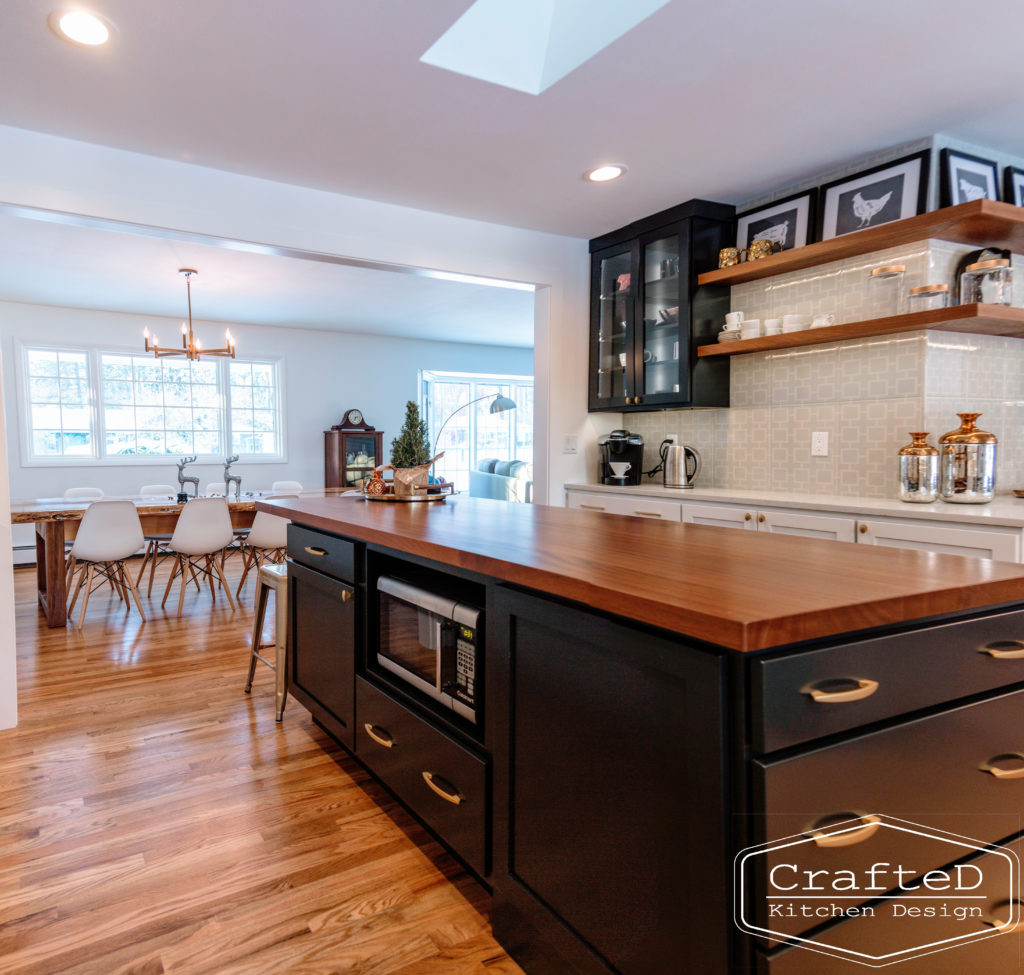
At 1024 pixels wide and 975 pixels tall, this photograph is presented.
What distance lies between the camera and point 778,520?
290cm

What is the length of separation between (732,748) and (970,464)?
2.37 metres

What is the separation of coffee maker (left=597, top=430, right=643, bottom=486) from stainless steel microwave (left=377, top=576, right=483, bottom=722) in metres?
2.50

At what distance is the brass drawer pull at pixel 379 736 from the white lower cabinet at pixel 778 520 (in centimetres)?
143

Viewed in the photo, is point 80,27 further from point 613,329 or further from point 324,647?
point 613,329

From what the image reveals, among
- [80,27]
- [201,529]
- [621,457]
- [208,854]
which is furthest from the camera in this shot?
[201,529]

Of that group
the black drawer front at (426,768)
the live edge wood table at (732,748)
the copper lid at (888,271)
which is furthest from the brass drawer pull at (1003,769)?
the copper lid at (888,271)

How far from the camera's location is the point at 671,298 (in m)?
3.78

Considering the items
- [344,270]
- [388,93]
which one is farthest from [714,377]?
[344,270]

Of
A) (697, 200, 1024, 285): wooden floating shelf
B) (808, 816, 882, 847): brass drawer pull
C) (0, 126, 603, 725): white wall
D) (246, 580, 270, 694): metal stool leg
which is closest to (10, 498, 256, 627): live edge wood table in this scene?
Answer: (0, 126, 603, 725): white wall

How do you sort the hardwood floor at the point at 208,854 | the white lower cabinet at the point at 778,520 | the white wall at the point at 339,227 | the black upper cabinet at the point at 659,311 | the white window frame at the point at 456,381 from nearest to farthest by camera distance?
1. the hardwood floor at the point at 208,854
2. the white lower cabinet at the point at 778,520
3. the white wall at the point at 339,227
4. the black upper cabinet at the point at 659,311
5. the white window frame at the point at 456,381

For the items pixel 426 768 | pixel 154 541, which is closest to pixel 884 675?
pixel 426 768

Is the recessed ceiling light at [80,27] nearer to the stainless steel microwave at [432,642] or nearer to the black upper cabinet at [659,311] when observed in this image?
the stainless steel microwave at [432,642]

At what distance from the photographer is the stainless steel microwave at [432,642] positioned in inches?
59.0

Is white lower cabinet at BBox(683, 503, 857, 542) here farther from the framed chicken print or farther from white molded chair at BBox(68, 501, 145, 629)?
white molded chair at BBox(68, 501, 145, 629)
